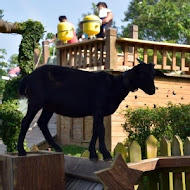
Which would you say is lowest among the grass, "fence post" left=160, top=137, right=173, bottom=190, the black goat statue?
the grass

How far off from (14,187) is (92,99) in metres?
0.79

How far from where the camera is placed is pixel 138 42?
9.34m

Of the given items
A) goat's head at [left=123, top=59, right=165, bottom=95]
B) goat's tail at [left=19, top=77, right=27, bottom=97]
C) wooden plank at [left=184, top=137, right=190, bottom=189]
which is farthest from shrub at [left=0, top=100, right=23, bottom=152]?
goat's head at [left=123, top=59, right=165, bottom=95]

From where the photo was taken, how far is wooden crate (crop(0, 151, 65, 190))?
2633 mm

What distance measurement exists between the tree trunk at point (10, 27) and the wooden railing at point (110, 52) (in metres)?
2.02

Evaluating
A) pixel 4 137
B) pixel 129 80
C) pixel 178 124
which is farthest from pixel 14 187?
pixel 4 137

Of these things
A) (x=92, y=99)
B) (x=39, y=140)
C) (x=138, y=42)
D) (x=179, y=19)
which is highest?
(x=179, y=19)

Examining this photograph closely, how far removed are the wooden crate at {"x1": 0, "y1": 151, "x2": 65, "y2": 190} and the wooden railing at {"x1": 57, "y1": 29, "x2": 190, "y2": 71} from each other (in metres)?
6.20

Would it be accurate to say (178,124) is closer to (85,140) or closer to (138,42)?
(138,42)

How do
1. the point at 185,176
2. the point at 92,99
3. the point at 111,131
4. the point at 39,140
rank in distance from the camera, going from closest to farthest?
the point at 92,99, the point at 185,176, the point at 111,131, the point at 39,140

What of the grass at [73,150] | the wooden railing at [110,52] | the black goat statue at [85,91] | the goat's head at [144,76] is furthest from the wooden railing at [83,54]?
the goat's head at [144,76]

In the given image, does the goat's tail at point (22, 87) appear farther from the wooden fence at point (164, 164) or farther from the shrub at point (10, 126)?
the shrub at point (10, 126)

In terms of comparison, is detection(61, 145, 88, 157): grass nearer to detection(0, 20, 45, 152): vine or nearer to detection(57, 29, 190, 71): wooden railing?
detection(0, 20, 45, 152): vine

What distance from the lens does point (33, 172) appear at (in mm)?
2684
